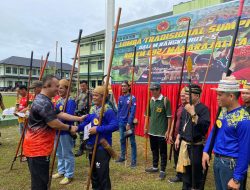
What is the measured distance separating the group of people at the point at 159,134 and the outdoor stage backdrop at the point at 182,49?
8.16ft

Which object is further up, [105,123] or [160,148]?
[105,123]

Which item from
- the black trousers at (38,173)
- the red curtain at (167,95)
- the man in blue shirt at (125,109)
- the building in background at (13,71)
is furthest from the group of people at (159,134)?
the building in background at (13,71)

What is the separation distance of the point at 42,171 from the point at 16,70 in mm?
63426

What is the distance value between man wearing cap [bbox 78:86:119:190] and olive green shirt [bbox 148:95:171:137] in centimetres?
184

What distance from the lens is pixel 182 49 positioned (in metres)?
8.12

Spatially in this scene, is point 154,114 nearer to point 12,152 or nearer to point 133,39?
point 12,152

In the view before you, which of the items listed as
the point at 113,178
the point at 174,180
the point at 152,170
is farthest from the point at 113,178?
the point at 174,180

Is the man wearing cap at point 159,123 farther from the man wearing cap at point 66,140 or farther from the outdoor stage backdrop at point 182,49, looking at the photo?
the outdoor stage backdrop at point 182,49

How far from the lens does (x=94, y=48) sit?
113 ft

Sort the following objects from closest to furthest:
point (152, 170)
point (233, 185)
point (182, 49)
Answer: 1. point (233, 185)
2. point (152, 170)
3. point (182, 49)

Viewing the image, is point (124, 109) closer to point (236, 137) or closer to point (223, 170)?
point (223, 170)

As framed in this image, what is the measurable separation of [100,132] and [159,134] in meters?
2.06

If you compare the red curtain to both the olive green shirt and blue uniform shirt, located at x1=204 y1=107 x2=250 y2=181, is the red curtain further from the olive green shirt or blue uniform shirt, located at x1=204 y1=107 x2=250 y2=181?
blue uniform shirt, located at x1=204 y1=107 x2=250 y2=181

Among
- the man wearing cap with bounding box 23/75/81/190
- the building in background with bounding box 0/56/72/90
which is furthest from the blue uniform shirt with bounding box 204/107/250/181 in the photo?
the building in background with bounding box 0/56/72/90
